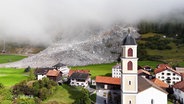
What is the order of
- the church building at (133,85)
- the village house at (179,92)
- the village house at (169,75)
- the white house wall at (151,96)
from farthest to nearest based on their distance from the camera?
the village house at (169,75) < the village house at (179,92) < the white house wall at (151,96) < the church building at (133,85)

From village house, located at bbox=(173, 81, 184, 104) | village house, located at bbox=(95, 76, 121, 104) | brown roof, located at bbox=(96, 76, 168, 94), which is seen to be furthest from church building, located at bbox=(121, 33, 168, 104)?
village house, located at bbox=(173, 81, 184, 104)

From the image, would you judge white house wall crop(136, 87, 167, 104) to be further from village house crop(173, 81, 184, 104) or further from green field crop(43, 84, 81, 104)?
green field crop(43, 84, 81, 104)

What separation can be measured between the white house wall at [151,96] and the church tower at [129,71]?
165 centimetres

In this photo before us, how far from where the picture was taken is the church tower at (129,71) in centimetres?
4347

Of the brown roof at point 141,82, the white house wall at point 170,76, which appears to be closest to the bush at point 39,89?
the brown roof at point 141,82

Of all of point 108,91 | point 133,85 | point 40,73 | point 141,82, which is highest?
point 40,73

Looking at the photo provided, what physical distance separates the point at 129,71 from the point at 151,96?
17.6 ft

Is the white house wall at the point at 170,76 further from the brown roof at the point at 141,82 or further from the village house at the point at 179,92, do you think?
the brown roof at the point at 141,82

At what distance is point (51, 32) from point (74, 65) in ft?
222

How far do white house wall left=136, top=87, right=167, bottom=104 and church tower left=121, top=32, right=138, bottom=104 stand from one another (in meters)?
1.65

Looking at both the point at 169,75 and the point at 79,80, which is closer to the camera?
the point at 79,80

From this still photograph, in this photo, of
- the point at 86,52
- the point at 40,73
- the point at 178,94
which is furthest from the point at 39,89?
the point at 86,52

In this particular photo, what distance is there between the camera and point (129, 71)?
144 ft

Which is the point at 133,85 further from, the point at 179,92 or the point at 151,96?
the point at 179,92
